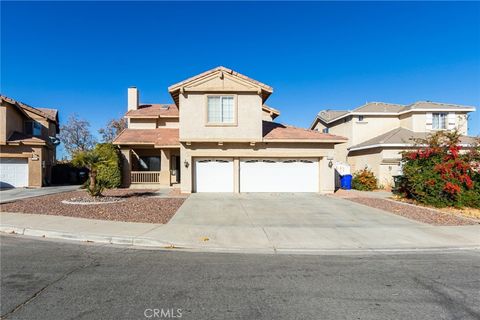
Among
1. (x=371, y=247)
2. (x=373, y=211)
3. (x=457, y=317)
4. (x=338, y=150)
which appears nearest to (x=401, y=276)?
(x=457, y=317)

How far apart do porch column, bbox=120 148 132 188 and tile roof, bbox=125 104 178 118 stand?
560 centimetres

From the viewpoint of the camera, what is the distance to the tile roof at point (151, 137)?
20.2m

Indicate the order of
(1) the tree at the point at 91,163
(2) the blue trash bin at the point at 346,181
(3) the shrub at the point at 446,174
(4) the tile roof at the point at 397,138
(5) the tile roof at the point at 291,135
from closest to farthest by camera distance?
(3) the shrub at the point at 446,174
(1) the tree at the point at 91,163
(5) the tile roof at the point at 291,135
(2) the blue trash bin at the point at 346,181
(4) the tile roof at the point at 397,138

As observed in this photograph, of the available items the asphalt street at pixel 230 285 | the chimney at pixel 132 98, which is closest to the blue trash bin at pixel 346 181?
the asphalt street at pixel 230 285

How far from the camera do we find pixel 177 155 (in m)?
21.1

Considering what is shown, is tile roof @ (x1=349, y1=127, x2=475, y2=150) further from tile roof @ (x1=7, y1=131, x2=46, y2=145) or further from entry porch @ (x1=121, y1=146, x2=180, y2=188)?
tile roof @ (x1=7, y1=131, x2=46, y2=145)

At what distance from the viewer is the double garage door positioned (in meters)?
16.9

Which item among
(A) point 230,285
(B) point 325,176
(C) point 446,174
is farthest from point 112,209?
(C) point 446,174

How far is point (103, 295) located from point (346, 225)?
24.8 ft

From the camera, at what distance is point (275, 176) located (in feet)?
56.4

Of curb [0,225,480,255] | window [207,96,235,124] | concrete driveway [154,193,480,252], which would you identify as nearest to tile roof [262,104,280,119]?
window [207,96,235,124]

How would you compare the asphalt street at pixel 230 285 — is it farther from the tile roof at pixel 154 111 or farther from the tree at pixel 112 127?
the tree at pixel 112 127

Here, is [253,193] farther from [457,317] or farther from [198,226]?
[457,317]

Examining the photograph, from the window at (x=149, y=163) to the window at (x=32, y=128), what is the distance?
10.6 m
